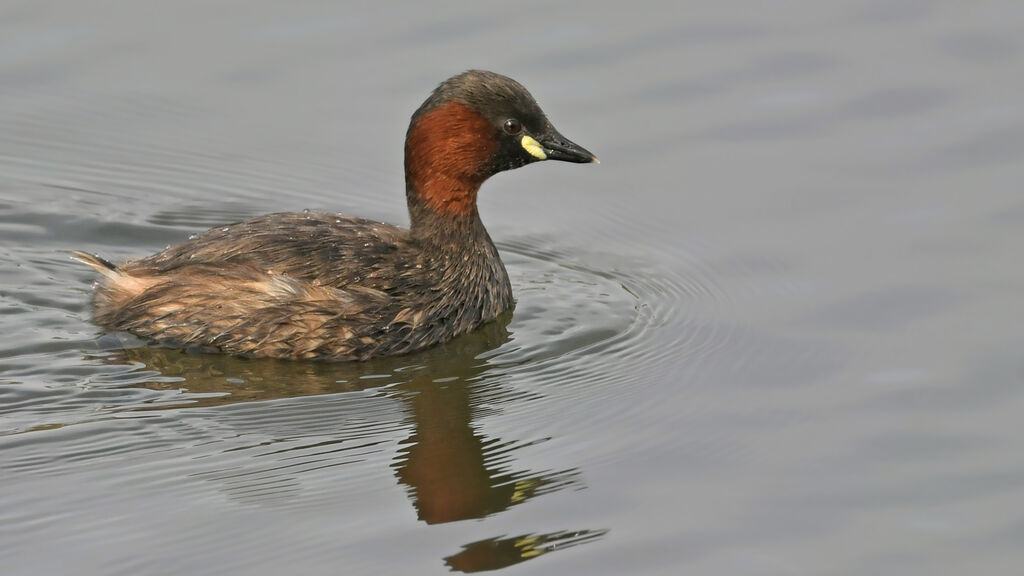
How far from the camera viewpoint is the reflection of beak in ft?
31.0

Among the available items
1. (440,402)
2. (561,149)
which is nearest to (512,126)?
(561,149)

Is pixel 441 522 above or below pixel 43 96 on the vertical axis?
below

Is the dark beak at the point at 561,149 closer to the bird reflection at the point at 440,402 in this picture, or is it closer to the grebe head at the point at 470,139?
the grebe head at the point at 470,139

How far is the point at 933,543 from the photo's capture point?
682cm

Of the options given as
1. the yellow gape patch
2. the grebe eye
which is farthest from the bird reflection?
the grebe eye

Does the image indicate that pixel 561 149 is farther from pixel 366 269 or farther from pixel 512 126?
pixel 366 269

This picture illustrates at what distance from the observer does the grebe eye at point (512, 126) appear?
30.7 ft

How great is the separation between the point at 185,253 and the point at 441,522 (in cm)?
261

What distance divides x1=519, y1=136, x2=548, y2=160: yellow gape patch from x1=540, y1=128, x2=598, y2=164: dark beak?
20 mm

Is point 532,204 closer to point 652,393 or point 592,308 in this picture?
point 592,308

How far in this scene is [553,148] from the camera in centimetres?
947

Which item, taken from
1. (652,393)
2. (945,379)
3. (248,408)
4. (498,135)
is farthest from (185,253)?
(945,379)

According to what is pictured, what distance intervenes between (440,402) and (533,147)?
5.71 feet

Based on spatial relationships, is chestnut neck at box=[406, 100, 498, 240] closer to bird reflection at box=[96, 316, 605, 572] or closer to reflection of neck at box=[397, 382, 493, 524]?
bird reflection at box=[96, 316, 605, 572]
